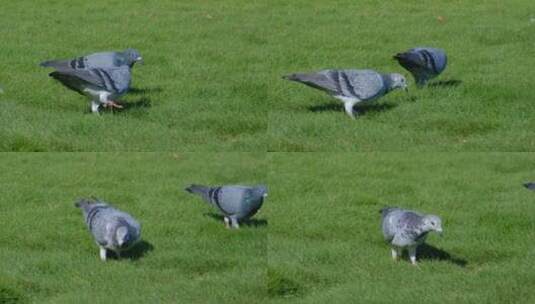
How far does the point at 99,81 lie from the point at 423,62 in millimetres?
4040

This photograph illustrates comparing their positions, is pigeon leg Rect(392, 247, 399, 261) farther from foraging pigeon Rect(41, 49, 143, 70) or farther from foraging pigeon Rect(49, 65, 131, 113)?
foraging pigeon Rect(41, 49, 143, 70)

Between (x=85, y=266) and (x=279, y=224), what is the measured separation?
98.6 inches

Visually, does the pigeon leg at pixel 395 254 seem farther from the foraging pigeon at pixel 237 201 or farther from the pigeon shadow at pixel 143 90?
the pigeon shadow at pixel 143 90

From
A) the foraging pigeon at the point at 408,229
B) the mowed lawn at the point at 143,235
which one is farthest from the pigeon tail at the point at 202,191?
the foraging pigeon at the point at 408,229

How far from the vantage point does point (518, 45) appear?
17.3 m

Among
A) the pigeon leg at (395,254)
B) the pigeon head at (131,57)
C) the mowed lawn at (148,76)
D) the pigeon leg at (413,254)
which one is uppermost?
the pigeon head at (131,57)

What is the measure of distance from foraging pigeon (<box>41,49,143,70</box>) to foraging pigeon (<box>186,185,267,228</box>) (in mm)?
2284

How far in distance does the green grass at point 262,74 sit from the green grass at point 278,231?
679mm

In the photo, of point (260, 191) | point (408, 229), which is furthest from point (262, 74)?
point (408, 229)

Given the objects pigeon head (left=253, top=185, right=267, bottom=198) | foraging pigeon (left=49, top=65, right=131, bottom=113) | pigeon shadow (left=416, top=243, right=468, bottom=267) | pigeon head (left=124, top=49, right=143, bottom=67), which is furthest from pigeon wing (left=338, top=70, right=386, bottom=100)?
pigeon head (left=124, top=49, right=143, bottom=67)

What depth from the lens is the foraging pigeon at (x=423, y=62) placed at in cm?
1384

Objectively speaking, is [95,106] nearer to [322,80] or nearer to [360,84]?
[322,80]

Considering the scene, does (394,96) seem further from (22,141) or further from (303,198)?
(22,141)

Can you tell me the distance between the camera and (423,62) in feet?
45.5
